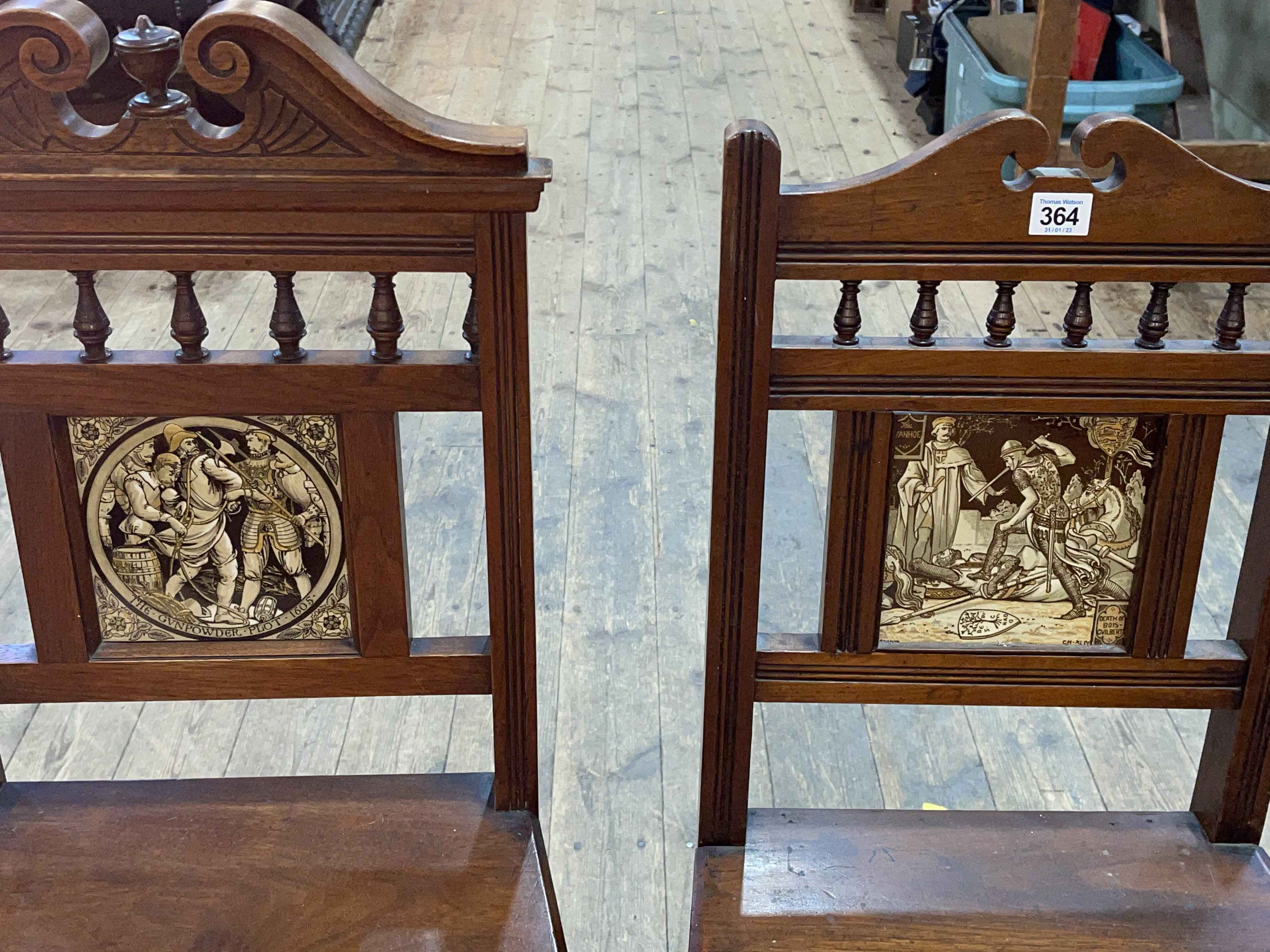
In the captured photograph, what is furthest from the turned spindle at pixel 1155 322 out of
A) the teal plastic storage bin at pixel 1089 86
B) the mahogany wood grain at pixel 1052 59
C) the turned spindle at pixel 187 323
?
the teal plastic storage bin at pixel 1089 86

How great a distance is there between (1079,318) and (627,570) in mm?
1264

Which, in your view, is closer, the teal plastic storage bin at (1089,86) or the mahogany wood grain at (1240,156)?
the mahogany wood grain at (1240,156)

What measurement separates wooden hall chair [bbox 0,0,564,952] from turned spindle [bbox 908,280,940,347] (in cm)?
25

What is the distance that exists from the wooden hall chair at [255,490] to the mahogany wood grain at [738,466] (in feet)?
0.41

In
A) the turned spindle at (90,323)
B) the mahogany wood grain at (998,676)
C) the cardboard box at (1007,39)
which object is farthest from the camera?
the cardboard box at (1007,39)

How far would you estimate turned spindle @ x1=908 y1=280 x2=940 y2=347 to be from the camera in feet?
2.67

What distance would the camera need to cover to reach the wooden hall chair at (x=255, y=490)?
0.75 meters

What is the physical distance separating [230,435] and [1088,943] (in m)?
0.68

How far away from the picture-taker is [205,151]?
0.76m

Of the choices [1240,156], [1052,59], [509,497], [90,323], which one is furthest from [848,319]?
[1240,156]

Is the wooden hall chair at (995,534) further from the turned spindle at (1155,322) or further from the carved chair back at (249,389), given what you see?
the carved chair back at (249,389)

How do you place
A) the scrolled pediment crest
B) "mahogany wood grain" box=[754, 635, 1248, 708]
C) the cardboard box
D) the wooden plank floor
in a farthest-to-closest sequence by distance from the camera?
1. the cardboard box
2. the wooden plank floor
3. "mahogany wood grain" box=[754, 635, 1248, 708]
4. the scrolled pediment crest

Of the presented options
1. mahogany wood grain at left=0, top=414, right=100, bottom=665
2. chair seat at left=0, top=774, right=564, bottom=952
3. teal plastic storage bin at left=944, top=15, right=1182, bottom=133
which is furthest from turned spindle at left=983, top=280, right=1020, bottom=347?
teal plastic storage bin at left=944, top=15, right=1182, bottom=133

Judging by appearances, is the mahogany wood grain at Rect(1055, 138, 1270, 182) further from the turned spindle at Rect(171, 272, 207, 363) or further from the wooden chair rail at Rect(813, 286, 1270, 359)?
the turned spindle at Rect(171, 272, 207, 363)
